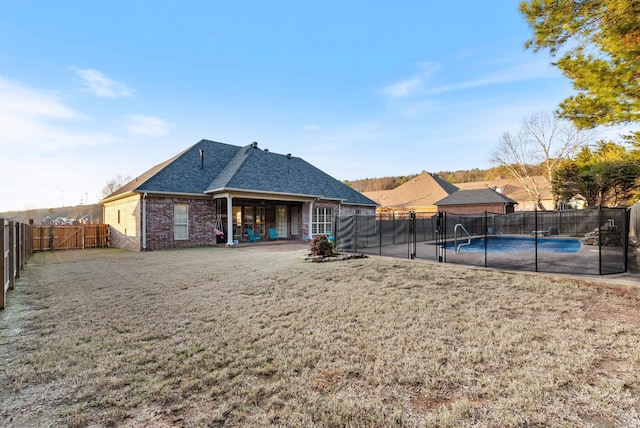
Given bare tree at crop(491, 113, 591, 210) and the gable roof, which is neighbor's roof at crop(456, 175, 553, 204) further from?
bare tree at crop(491, 113, 591, 210)

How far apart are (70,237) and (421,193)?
3472 cm

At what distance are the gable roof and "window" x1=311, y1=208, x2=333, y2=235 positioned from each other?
1937 cm

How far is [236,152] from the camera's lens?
19391 millimetres

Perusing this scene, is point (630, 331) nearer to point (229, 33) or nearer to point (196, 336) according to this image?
point (196, 336)

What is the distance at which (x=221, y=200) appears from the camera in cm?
1652

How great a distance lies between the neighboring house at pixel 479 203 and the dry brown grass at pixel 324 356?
79.3ft

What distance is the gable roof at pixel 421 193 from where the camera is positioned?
36.2 meters

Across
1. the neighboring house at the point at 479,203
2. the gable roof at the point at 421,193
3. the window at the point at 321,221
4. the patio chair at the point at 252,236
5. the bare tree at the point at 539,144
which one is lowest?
the patio chair at the point at 252,236

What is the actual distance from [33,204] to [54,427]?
42664 millimetres

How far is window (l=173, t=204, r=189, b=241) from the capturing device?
14422 mm

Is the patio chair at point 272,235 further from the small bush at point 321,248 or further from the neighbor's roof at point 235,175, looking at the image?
the small bush at point 321,248

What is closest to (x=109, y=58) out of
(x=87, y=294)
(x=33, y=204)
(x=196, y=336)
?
(x=87, y=294)

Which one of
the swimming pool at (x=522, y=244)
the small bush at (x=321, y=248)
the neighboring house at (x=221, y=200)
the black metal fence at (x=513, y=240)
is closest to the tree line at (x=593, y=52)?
the black metal fence at (x=513, y=240)

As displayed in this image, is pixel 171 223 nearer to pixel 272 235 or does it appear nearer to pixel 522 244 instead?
pixel 272 235
